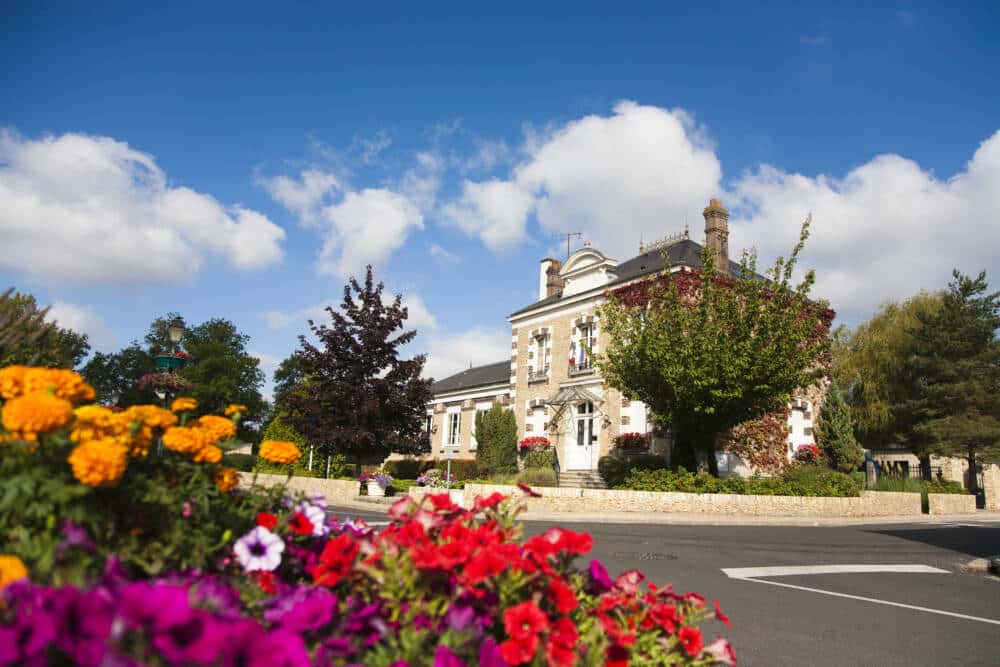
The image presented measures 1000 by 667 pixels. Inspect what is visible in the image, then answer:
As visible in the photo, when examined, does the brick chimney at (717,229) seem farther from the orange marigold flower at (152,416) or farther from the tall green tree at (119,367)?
the tall green tree at (119,367)

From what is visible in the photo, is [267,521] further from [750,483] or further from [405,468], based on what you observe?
[405,468]

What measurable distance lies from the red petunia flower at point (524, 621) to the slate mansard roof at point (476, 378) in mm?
30755

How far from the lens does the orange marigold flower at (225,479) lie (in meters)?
2.54

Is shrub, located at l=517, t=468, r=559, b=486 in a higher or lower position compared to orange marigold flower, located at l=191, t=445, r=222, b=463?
lower

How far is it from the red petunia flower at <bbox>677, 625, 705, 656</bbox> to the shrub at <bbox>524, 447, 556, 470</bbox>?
929 inches

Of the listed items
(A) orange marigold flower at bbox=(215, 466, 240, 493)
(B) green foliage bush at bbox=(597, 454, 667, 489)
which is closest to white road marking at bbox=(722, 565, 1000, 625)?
(A) orange marigold flower at bbox=(215, 466, 240, 493)

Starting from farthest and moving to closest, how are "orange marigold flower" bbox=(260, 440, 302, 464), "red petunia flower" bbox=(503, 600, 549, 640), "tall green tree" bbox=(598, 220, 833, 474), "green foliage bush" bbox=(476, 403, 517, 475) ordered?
"green foliage bush" bbox=(476, 403, 517, 475), "tall green tree" bbox=(598, 220, 833, 474), "orange marigold flower" bbox=(260, 440, 302, 464), "red petunia flower" bbox=(503, 600, 549, 640)

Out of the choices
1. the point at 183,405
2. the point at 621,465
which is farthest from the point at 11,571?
the point at 621,465

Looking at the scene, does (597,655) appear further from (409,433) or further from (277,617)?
(409,433)

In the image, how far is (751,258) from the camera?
66.4ft

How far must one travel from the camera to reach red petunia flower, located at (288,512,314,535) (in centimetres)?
259

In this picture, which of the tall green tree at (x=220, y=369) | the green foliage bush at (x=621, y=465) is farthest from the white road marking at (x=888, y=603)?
the tall green tree at (x=220, y=369)

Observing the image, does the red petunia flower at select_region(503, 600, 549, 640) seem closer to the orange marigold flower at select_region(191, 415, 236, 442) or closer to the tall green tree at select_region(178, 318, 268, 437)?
the orange marigold flower at select_region(191, 415, 236, 442)

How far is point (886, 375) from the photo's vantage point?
32281mm
